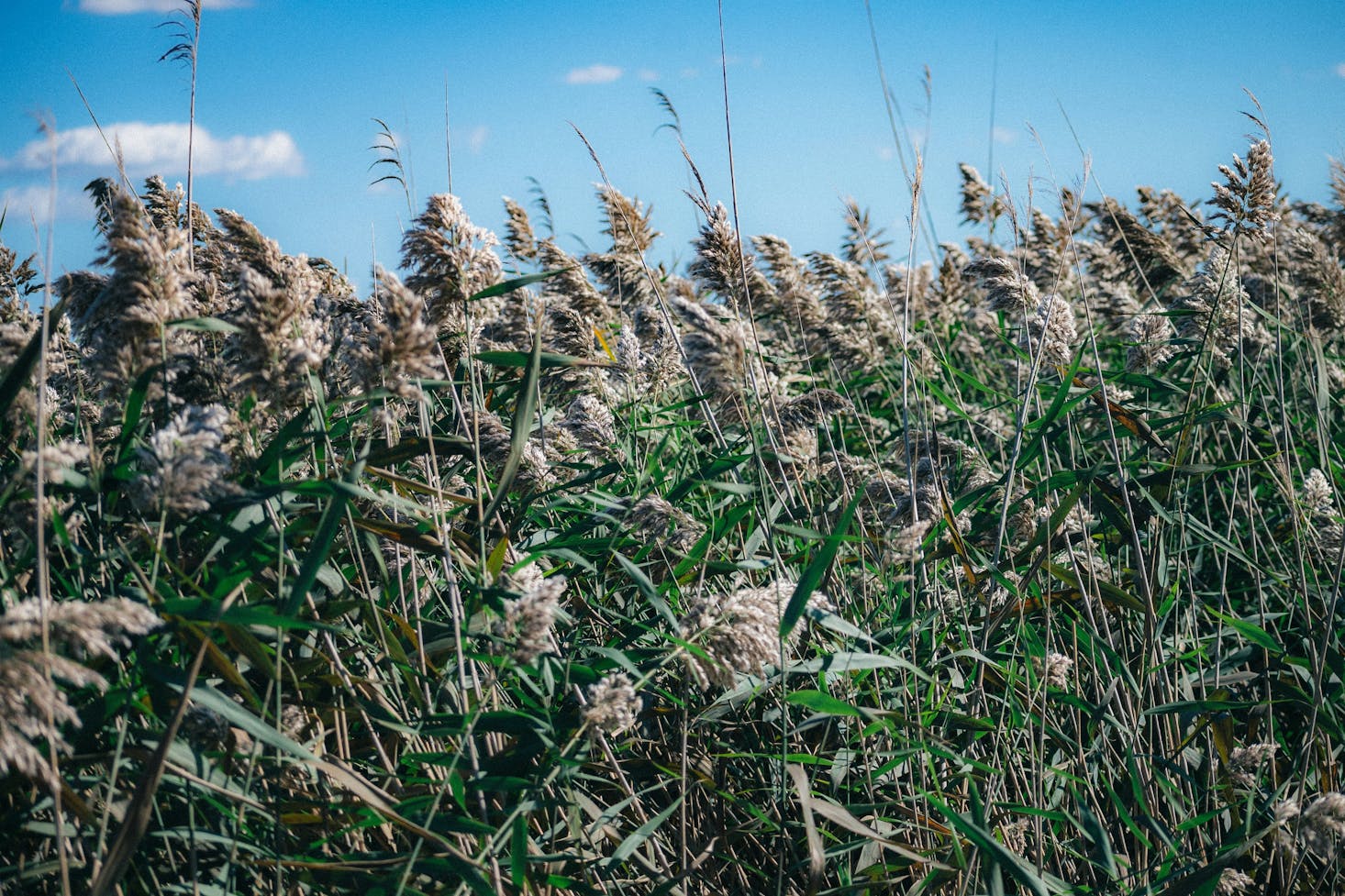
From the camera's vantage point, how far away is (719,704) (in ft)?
6.89

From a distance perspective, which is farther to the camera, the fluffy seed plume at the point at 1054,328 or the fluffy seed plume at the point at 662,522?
the fluffy seed plume at the point at 1054,328

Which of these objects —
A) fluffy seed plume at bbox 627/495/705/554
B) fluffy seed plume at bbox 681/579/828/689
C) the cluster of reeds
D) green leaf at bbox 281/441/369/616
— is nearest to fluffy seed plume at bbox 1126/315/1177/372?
the cluster of reeds

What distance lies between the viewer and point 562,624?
2.54 meters

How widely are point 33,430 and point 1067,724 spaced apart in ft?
8.24

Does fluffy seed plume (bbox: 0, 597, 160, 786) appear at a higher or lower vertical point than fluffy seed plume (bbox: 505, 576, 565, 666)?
higher

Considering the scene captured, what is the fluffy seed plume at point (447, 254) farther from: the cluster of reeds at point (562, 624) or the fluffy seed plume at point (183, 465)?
the fluffy seed plume at point (183, 465)

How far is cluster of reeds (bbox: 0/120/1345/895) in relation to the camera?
155 centimetres

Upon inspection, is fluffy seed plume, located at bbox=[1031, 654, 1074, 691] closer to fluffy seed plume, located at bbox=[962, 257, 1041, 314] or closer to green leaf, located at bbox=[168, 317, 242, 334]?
fluffy seed plume, located at bbox=[962, 257, 1041, 314]

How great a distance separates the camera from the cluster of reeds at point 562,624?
60.9 inches

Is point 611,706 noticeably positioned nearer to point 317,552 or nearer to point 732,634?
point 732,634

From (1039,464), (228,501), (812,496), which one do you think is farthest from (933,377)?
Answer: (228,501)

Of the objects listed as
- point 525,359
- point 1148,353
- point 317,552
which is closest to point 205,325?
point 317,552

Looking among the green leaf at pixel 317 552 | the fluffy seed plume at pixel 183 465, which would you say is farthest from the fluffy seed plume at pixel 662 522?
the fluffy seed plume at pixel 183 465

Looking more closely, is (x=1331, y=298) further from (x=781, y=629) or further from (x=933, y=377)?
(x=781, y=629)
